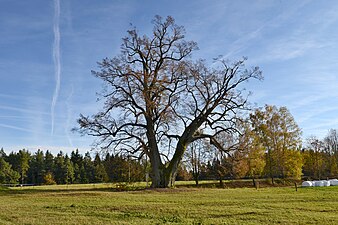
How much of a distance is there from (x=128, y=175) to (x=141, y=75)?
9638 millimetres

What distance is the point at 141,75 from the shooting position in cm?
2992

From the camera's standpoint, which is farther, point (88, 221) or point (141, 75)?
point (141, 75)

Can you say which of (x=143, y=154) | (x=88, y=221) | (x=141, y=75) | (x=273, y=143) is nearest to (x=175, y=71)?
(x=141, y=75)

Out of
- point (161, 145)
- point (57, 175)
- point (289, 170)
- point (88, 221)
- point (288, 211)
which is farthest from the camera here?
point (57, 175)

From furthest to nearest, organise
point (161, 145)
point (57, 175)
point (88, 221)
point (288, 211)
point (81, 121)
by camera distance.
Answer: point (57, 175) → point (161, 145) → point (81, 121) → point (288, 211) → point (88, 221)

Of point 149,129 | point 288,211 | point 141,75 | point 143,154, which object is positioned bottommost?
A: point 288,211

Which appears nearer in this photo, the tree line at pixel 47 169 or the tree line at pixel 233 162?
the tree line at pixel 233 162

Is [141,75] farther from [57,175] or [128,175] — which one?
[57,175]

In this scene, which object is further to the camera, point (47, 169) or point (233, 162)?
point (47, 169)

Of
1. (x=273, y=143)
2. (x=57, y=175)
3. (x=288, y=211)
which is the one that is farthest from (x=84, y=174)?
(x=288, y=211)

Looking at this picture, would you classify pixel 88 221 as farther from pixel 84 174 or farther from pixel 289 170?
pixel 84 174

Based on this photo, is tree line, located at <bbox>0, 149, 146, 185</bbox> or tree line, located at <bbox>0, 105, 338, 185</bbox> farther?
tree line, located at <bbox>0, 149, 146, 185</bbox>

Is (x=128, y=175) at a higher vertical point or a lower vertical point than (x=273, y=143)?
lower

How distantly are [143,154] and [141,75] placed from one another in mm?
7215
